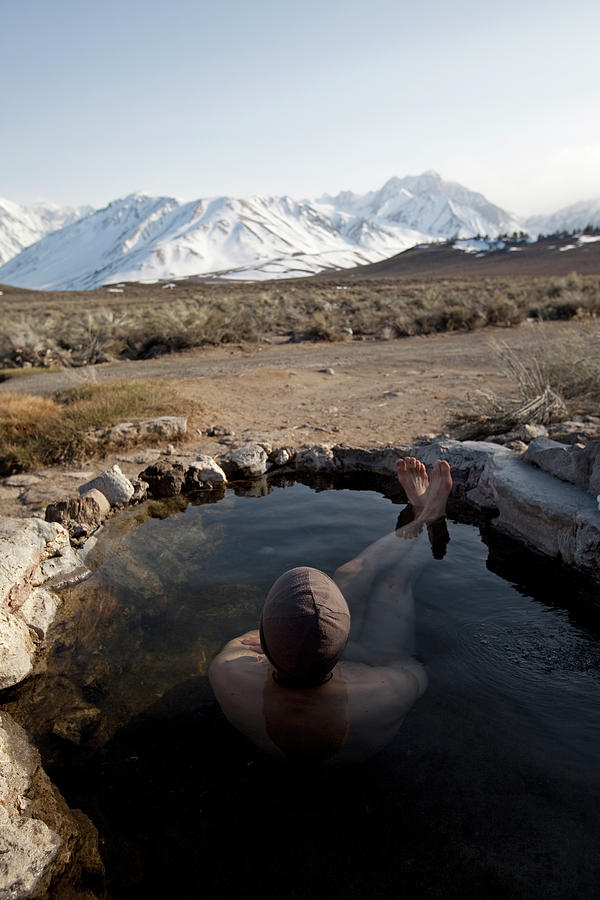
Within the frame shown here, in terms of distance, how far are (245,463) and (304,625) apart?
3873 millimetres

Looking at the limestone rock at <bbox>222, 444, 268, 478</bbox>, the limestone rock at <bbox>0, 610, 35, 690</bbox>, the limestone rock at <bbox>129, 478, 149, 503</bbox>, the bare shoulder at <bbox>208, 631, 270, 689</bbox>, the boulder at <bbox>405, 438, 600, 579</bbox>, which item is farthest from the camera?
the limestone rock at <bbox>222, 444, 268, 478</bbox>

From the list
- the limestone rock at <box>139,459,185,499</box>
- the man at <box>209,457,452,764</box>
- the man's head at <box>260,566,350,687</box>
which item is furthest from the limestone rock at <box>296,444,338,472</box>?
the man's head at <box>260,566,350,687</box>

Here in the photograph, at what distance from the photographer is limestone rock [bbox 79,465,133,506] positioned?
→ 195 inches

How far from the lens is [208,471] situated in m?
5.54

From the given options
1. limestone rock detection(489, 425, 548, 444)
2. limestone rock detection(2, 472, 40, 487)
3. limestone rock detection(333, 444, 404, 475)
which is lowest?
limestone rock detection(333, 444, 404, 475)

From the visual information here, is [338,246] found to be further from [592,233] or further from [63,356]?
[63,356]

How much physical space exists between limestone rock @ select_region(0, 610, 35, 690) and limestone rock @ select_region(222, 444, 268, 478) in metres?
2.82

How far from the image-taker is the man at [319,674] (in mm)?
1992

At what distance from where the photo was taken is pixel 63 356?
1481cm

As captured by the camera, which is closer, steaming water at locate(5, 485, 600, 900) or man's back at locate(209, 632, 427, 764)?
steaming water at locate(5, 485, 600, 900)

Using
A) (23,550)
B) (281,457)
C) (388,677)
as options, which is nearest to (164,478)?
(281,457)

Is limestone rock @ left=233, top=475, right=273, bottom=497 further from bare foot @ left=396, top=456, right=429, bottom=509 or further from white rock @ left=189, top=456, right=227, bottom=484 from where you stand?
bare foot @ left=396, top=456, right=429, bottom=509

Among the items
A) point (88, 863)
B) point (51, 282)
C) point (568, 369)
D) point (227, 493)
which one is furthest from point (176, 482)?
point (51, 282)

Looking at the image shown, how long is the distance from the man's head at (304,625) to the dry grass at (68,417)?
4.63 m
